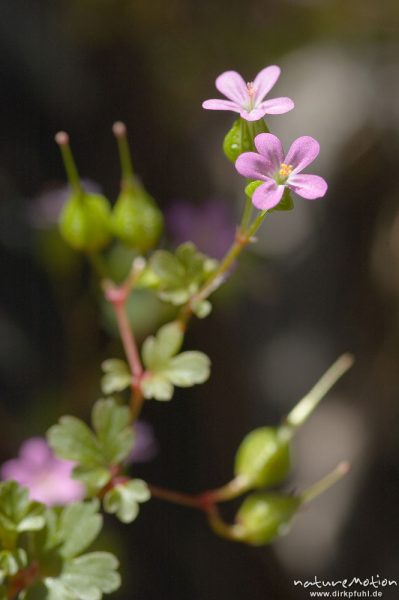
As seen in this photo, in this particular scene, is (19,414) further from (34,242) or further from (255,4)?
(255,4)

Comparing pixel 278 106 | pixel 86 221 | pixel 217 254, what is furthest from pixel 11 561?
pixel 217 254

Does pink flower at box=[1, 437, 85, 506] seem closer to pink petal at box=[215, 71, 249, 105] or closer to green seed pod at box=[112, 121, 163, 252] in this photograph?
green seed pod at box=[112, 121, 163, 252]

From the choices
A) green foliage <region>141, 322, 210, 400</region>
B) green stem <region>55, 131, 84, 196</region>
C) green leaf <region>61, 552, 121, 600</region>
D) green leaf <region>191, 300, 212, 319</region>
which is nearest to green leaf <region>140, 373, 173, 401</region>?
green foliage <region>141, 322, 210, 400</region>

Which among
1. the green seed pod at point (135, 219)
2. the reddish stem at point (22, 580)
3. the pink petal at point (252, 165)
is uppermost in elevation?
the green seed pod at point (135, 219)

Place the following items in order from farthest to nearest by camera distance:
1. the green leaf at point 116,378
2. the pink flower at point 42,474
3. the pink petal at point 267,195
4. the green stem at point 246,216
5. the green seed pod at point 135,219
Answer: the pink flower at point 42,474, the green seed pod at point 135,219, the green leaf at point 116,378, the green stem at point 246,216, the pink petal at point 267,195

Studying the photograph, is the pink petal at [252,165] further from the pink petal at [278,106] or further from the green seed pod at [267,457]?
the green seed pod at [267,457]

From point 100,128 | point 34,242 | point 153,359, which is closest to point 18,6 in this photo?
point 100,128

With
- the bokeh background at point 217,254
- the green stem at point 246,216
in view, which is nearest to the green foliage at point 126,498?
the green stem at point 246,216
